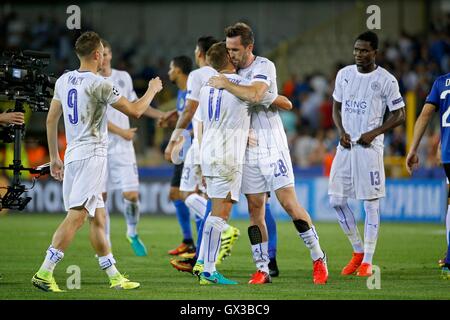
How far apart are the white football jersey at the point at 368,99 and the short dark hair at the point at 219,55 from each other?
6.19ft

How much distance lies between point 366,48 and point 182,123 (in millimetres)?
2255

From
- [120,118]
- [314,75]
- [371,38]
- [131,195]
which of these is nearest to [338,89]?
[371,38]

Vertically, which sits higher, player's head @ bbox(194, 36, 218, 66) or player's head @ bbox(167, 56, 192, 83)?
player's head @ bbox(194, 36, 218, 66)

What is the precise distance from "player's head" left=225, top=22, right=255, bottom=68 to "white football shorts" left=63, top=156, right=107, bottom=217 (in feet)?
5.42

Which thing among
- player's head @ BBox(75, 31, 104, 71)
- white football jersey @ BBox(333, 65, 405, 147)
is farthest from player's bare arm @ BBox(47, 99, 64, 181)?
white football jersey @ BBox(333, 65, 405, 147)

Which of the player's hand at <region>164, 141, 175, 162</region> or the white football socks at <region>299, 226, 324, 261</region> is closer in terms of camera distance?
the white football socks at <region>299, 226, 324, 261</region>

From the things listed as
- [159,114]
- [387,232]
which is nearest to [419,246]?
[387,232]

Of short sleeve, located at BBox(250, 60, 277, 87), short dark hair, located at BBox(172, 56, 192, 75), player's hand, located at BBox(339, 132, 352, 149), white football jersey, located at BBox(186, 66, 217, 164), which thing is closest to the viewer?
short sleeve, located at BBox(250, 60, 277, 87)

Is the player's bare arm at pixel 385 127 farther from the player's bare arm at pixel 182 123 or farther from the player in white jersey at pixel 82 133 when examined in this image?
the player in white jersey at pixel 82 133

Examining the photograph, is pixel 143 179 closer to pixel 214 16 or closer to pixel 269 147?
pixel 214 16

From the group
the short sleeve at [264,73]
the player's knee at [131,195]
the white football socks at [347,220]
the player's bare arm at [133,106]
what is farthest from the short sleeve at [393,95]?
the player's knee at [131,195]

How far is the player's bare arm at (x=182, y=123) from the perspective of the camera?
35.3 feet

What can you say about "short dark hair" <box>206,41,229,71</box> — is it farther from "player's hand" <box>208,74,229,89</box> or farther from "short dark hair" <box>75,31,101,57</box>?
"short dark hair" <box>75,31,101,57</box>

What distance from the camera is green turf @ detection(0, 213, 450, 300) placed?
8727mm
